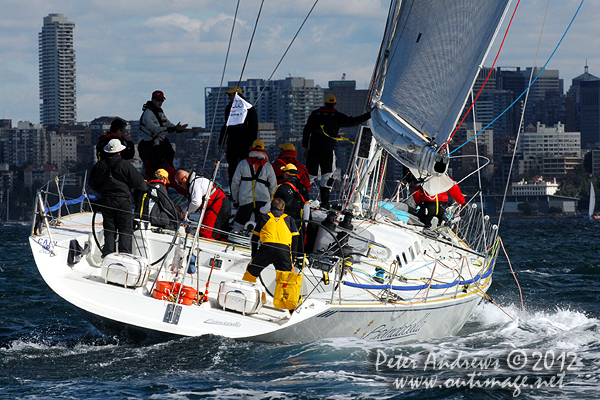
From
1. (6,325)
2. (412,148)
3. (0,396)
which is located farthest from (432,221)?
(0,396)

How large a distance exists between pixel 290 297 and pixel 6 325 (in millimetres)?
3319

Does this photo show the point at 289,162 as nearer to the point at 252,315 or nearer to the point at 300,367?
the point at 252,315

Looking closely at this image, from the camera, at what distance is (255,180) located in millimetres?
7504

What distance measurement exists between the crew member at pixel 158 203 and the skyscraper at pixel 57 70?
148 m

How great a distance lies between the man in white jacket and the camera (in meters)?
7.50

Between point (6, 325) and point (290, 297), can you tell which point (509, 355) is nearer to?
point (290, 297)

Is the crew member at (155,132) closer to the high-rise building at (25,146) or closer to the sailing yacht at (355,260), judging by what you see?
the sailing yacht at (355,260)

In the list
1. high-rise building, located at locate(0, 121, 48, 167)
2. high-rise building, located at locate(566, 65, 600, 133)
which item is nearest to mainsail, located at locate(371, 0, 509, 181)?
high-rise building, located at locate(0, 121, 48, 167)

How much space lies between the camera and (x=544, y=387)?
5688 millimetres

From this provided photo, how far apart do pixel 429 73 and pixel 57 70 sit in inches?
6347

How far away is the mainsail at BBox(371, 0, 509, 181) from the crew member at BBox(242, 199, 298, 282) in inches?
69.4

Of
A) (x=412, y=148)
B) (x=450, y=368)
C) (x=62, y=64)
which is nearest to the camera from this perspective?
(x=450, y=368)

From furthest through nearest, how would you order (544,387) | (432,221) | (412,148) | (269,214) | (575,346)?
(432,221)
(412,148)
(575,346)
(269,214)
(544,387)

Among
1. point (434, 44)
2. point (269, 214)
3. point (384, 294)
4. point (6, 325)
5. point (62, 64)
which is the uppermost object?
point (62, 64)
